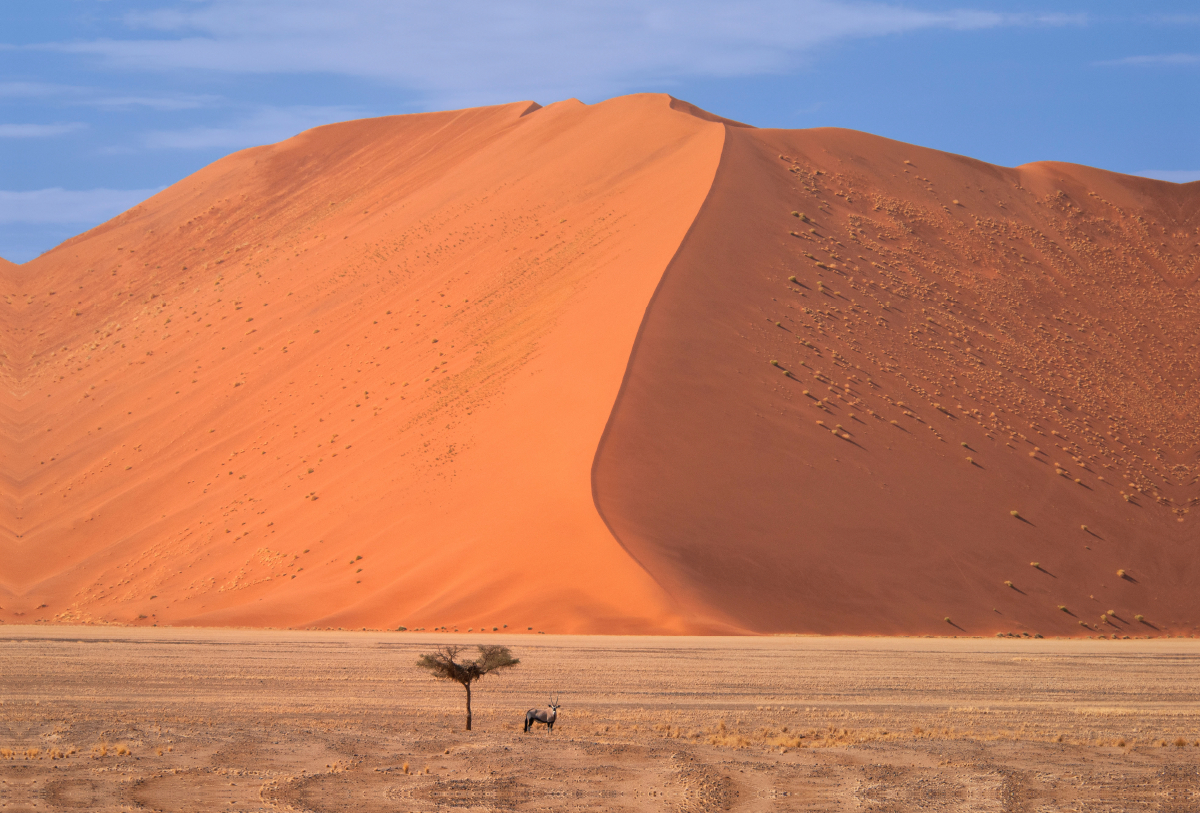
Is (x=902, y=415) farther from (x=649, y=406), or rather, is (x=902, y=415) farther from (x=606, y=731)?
(x=606, y=731)

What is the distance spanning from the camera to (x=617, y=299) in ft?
124

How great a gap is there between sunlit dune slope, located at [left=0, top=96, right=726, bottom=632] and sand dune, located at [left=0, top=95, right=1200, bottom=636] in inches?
6.5

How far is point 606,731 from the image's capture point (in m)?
13.1

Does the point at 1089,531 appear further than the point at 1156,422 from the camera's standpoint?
No

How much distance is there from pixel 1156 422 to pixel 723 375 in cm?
1823

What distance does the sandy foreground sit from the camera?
9.68 metres

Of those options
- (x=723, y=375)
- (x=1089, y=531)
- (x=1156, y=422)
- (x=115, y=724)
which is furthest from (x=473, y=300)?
(x=115, y=724)

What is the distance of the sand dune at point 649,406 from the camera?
29375 mm

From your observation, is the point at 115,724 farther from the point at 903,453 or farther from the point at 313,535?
the point at 903,453

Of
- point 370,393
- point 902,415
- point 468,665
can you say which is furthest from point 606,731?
point 370,393

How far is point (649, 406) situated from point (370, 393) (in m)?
12.5

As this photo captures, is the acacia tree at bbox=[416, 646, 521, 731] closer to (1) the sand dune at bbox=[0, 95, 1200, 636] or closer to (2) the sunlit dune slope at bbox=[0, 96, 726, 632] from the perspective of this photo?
(1) the sand dune at bbox=[0, 95, 1200, 636]

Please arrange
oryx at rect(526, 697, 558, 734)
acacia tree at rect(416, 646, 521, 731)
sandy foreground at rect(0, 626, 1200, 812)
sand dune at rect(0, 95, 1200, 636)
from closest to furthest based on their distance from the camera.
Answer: sandy foreground at rect(0, 626, 1200, 812) < oryx at rect(526, 697, 558, 734) < acacia tree at rect(416, 646, 521, 731) < sand dune at rect(0, 95, 1200, 636)

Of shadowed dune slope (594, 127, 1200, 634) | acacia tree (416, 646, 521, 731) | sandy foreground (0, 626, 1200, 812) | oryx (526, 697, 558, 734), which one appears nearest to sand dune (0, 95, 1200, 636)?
shadowed dune slope (594, 127, 1200, 634)
